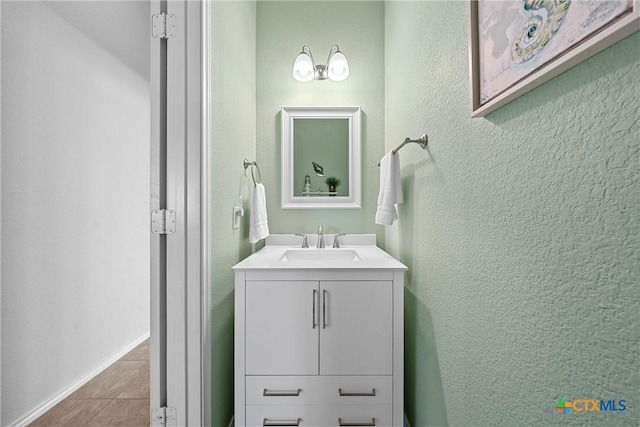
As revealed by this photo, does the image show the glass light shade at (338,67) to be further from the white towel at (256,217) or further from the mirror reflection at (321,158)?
the white towel at (256,217)

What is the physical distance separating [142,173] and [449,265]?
96.2 inches

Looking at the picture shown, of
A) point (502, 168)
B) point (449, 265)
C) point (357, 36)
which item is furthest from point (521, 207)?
point (357, 36)

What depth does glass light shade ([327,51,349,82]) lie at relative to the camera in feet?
6.32

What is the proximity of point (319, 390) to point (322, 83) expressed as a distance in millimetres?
1853

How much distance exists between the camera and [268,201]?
2049 millimetres

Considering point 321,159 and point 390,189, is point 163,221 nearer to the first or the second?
point 390,189

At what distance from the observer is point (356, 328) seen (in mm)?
1255

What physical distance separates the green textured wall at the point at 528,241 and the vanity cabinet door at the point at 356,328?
6.9 inches

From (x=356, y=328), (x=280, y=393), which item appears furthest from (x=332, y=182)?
(x=280, y=393)

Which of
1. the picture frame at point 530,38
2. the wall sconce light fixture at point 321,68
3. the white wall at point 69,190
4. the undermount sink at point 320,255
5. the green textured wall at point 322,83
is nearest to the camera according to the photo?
the picture frame at point 530,38

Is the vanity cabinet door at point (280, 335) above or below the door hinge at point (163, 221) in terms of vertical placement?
below

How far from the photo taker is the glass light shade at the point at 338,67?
6.32ft

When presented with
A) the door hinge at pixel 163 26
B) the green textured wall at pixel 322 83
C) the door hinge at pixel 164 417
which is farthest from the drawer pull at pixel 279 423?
the door hinge at pixel 163 26

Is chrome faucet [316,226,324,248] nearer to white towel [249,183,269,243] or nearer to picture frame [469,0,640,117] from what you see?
white towel [249,183,269,243]
